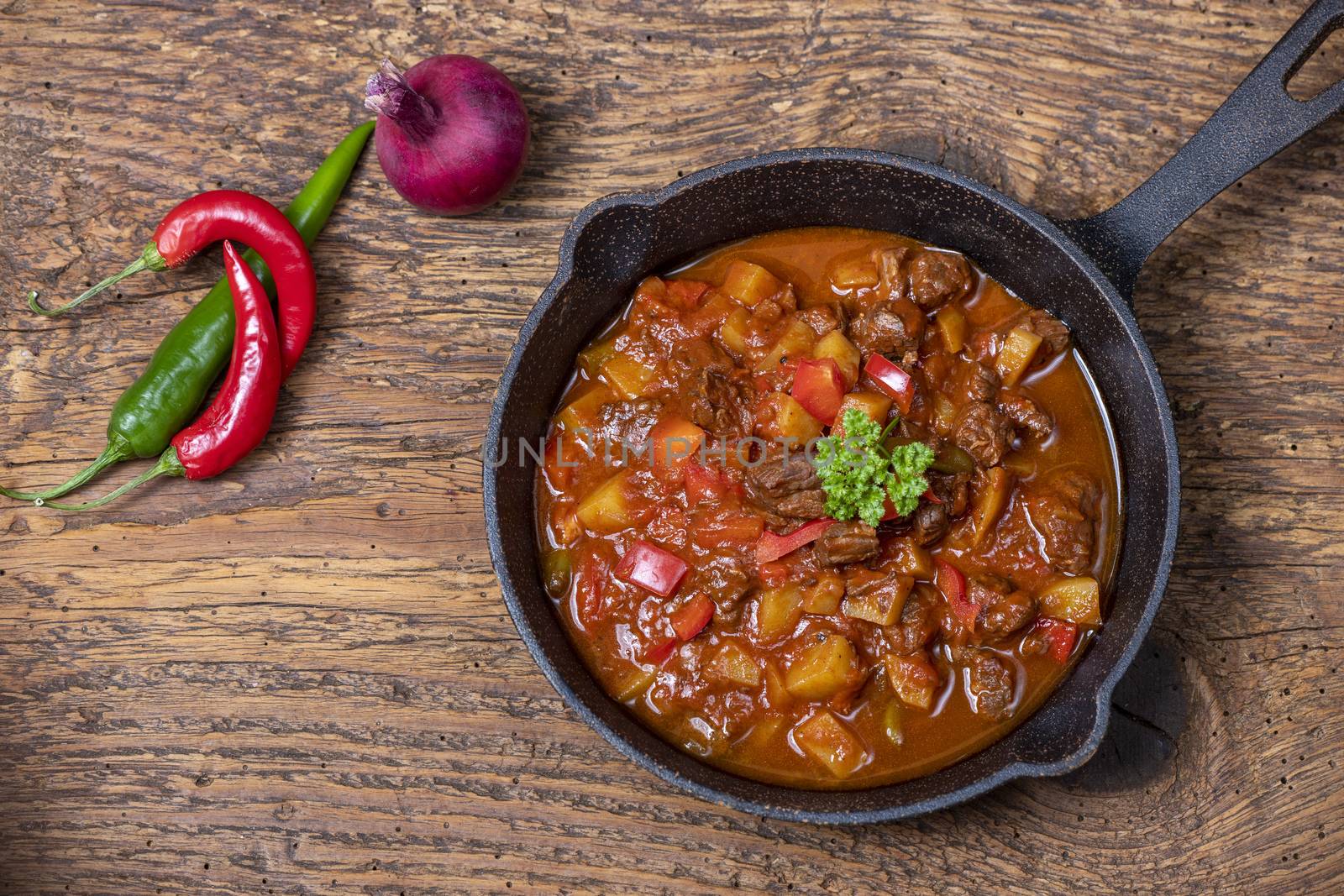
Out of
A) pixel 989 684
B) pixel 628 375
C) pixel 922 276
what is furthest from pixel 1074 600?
pixel 628 375

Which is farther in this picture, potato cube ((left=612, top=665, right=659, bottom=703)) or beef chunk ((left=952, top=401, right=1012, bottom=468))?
potato cube ((left=612, top=665, right=659, bottom=703))

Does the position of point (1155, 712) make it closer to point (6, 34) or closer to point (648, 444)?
point (648, 444)

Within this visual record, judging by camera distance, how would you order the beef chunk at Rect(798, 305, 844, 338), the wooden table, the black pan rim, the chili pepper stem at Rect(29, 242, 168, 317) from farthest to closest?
the chili pepper stem at Rect(29, 242, 168, 317)
the wooden table
the beef chunk at Rect(798, 305, 844, 338)
the black pan rim

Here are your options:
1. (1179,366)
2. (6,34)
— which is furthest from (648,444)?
(6,34)

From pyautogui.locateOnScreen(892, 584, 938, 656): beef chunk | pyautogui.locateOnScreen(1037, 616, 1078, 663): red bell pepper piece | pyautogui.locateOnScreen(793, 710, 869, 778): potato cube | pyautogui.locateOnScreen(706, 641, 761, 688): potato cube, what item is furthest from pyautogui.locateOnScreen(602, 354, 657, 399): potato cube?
pyautogui.locateOnScreen(1037, 616, 1078, 663): red bell pepper piece

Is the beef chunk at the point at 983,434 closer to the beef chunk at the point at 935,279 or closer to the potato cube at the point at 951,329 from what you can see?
the potato cube at the point at 951,329

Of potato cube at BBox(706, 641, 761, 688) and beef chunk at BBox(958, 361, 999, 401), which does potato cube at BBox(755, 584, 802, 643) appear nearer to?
potato cube at BBox(706, 641, 761, 688)

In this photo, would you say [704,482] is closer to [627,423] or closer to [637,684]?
[627,423]

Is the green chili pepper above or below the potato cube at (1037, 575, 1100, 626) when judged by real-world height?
above
